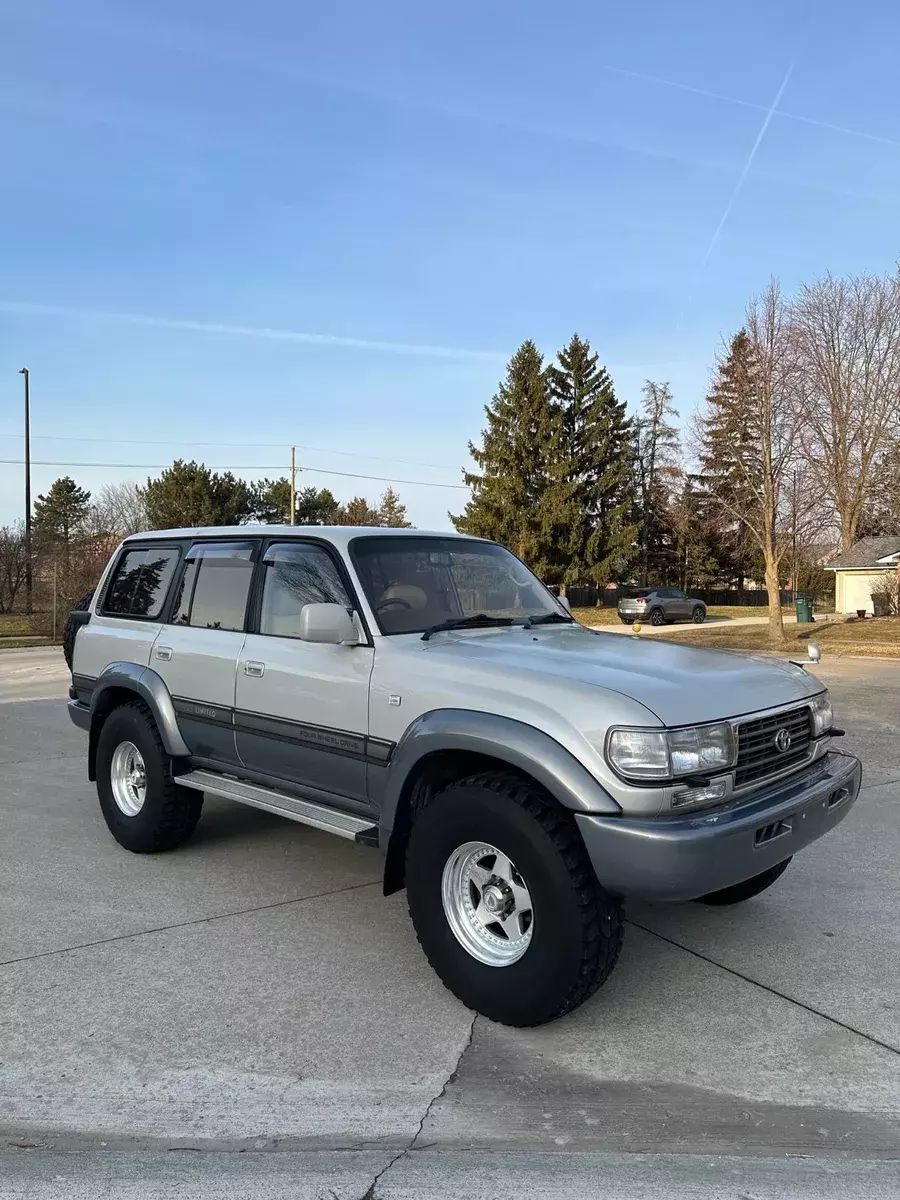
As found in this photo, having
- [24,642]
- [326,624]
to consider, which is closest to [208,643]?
[326,624]

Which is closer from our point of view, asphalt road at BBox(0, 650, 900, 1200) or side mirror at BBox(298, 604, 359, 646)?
asphalt road at BBox(0, 650, 900, 1200)

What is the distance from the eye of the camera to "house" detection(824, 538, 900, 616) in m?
39.3

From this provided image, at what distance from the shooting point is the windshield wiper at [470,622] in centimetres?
425

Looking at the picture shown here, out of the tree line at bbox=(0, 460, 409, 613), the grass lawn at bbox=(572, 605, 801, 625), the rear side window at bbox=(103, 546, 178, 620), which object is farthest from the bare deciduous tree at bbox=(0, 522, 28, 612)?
the rear side window at bbox=(103, 546, 178, 620)

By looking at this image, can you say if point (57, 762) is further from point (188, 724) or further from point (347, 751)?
point (347, 751)

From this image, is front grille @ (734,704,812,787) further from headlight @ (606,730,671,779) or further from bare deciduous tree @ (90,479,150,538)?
bare deciduous tree @ (90,479,150,538)

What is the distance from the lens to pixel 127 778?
5.59m

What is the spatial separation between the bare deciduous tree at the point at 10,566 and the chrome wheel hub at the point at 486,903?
102 ft

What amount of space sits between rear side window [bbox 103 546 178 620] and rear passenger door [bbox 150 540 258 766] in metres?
0.21

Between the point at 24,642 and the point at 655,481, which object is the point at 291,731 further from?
the point at 655,481

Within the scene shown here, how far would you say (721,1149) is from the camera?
8.70 ft

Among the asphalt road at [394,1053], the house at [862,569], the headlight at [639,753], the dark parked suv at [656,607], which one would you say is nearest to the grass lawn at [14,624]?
the dark parked suv at [656,607]

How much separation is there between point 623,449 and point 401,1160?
49.6 metres

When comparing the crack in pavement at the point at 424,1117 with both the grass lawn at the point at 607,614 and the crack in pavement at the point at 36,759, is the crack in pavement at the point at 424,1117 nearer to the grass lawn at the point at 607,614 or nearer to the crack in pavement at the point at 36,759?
the crack in pavement at the point at 36,759
